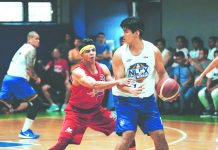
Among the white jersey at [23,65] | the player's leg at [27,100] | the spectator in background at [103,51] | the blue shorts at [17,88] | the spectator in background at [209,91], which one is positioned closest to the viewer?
the player's leg at [27,100]

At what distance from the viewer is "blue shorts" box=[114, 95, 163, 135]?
769 cm

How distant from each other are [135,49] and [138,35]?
0.17m

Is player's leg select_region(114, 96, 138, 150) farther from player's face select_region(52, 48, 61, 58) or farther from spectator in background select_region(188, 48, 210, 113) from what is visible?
player's face select_region(52, 48, 61, 58)

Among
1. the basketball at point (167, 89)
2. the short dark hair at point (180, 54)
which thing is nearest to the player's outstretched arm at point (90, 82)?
the basketball at point (167, 89)

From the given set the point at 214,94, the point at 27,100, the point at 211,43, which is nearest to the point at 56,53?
the point at 211,43

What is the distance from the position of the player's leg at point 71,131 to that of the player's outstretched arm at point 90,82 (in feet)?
1.71

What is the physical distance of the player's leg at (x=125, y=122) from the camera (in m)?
7.53

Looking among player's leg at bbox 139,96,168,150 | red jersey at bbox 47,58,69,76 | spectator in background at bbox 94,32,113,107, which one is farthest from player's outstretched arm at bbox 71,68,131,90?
red jersey at bbox 47,58,69,76

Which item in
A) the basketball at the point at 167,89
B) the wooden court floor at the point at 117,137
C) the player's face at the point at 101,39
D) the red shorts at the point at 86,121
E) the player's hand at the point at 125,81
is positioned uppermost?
the player's face at the point at 101,39

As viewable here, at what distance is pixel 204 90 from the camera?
15969 mm

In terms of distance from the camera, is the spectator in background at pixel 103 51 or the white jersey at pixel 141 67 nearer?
the white jersey at pixel 141 67

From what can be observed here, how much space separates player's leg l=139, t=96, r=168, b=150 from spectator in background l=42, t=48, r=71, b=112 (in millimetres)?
10299

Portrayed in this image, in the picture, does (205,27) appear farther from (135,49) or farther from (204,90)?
(135,49)

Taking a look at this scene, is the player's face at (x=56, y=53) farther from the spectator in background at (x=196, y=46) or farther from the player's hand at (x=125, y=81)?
the player's hand at (x=125, y=81)
